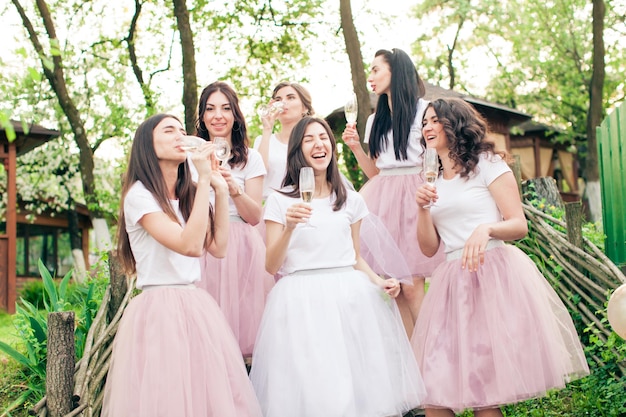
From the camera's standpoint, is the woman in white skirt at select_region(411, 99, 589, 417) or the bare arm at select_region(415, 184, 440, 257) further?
the bare arm at select_region(415, 184, 440, 257)

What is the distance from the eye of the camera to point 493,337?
155 inches

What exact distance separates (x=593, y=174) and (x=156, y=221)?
17402 millimetres

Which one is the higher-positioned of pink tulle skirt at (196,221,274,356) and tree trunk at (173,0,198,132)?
tree trunk at (173,0,198,132)

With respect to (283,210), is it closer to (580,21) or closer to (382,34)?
(382,34)

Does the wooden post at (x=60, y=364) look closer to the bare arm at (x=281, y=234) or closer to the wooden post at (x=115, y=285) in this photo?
the wooden post at (x=115, y=285)

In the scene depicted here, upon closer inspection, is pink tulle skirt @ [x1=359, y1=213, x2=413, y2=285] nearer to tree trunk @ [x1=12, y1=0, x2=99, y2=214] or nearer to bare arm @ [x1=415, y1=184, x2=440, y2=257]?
bare arm @ [x1=415, y1=184, x2=440, y2=257]

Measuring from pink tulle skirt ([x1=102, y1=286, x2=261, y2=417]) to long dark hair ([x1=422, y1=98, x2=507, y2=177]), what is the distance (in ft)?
5.54

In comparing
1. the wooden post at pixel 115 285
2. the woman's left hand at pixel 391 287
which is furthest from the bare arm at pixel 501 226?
the wooden post at pixel 115 285

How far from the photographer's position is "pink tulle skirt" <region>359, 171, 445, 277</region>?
501cm

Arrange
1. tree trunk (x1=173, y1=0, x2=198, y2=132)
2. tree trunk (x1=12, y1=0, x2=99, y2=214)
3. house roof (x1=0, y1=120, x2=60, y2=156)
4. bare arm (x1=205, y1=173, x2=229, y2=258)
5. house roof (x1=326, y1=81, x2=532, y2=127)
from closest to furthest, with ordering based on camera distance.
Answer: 1. bare arm (x1=205, y1=173, x2=229, y2=258)
2. tree trunk (x1=173, y1=0, x2=198, y2=132)
3. house roof (x1=0, y1=120, x2=60, y2=156)
4. tree trunk (x1=12, y1=0, x2=99, y2=214)
5. house roof (x1=326, y1=81, x2=532, y2=127)

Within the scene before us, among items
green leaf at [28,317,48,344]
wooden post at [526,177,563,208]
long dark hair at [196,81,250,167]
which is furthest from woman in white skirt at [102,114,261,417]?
wooden post at [526,177,563,208]

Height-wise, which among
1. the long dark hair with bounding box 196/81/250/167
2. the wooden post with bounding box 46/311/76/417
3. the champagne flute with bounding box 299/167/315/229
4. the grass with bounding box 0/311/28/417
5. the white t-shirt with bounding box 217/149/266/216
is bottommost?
the grass with bounding box 0/311/28/417


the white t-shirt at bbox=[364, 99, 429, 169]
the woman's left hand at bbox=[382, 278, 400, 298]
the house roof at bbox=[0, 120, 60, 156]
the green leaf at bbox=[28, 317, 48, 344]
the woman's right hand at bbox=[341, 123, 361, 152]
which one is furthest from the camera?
→ the house roof at bbox=[0, 120, 60, 156]

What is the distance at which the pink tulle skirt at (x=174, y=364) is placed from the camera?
11.7ft
